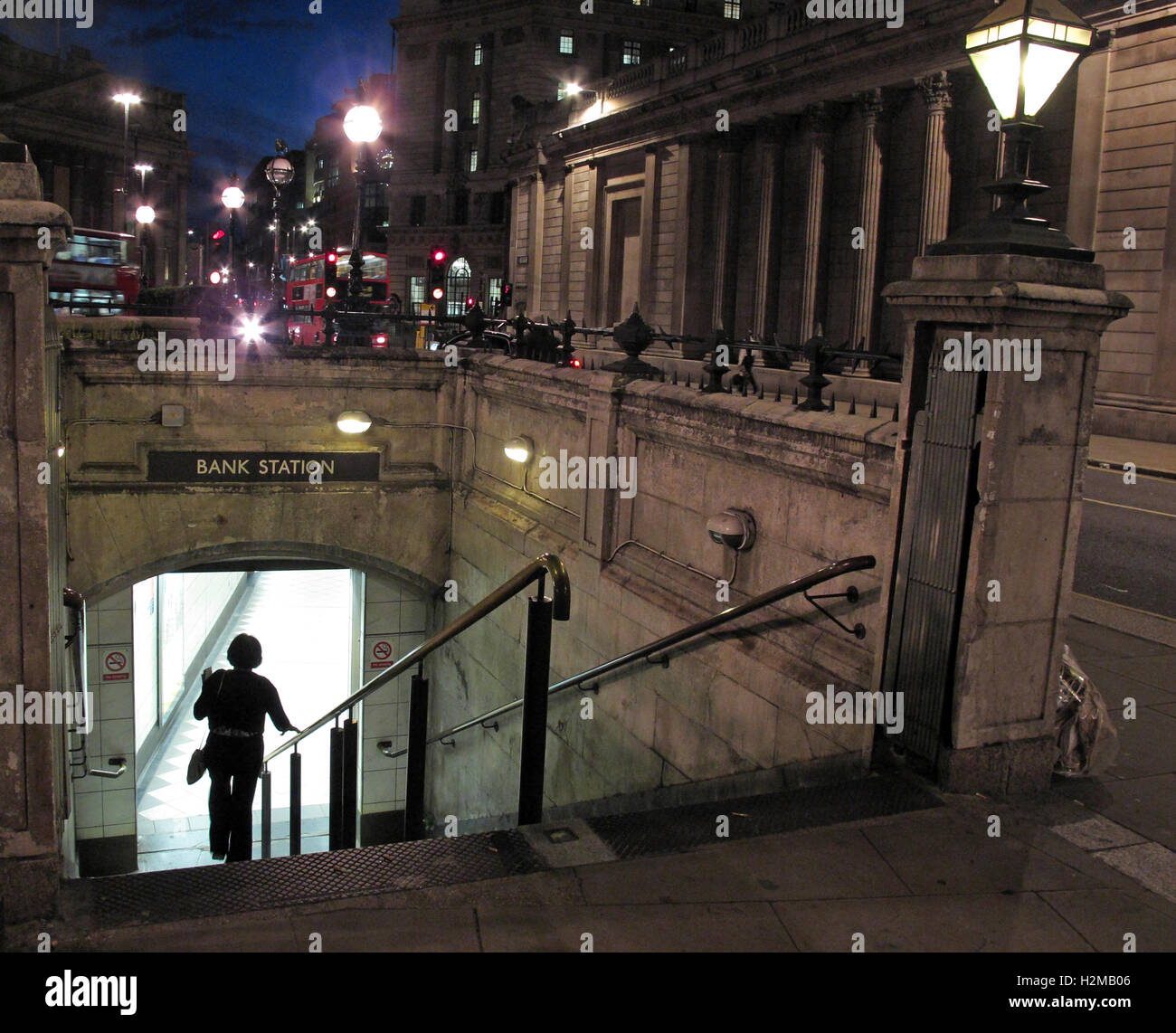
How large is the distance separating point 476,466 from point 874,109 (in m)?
23.0

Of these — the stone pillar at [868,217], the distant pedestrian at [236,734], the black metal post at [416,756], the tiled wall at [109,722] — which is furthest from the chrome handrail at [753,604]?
the stone pillar at [868,217]

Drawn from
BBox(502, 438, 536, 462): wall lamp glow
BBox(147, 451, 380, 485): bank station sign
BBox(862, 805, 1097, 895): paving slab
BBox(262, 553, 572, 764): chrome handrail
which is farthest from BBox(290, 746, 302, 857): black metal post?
BBox(862, 805, 1097, 895): paving slab

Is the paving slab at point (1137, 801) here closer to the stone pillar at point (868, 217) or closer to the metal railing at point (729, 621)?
the metal railing at point (729, 621)

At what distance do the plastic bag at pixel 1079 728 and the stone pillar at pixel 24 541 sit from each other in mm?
5427

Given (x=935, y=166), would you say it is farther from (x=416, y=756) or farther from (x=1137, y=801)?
(x=1137, y=801)

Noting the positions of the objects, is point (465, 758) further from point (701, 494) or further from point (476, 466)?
point (701, 494)

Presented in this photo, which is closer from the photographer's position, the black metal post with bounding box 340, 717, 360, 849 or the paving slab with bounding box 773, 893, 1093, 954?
the paving slab with bounding box 773, 893, 1093, 954

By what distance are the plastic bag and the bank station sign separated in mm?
10435

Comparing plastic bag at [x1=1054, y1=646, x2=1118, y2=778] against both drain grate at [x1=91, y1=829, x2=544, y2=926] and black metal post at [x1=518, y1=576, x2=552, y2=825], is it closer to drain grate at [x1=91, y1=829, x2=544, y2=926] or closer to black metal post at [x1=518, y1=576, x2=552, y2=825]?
black metal post at [x1=518, y1=576, x2=552, y2=825]

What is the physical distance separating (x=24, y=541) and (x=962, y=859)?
4605 millimetres

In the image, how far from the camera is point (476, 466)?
48.3 feet

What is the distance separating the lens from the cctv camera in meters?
8.52

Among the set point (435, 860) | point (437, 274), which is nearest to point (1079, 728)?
point (435, 860)

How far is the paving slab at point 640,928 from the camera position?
4.60m
